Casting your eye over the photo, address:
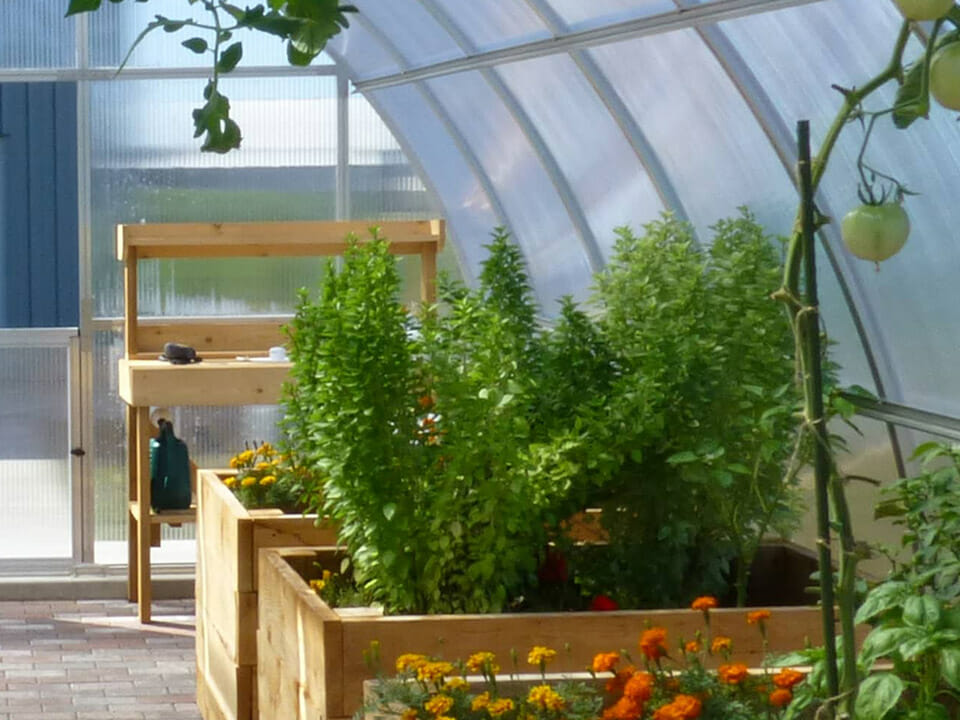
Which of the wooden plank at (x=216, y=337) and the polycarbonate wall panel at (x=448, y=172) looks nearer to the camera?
the wooden plank at (x=216, y=337)

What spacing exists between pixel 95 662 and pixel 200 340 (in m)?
→ 2.03

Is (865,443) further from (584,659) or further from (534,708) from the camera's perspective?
(534,708)

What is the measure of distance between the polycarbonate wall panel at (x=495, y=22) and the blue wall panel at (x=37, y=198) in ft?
9.20

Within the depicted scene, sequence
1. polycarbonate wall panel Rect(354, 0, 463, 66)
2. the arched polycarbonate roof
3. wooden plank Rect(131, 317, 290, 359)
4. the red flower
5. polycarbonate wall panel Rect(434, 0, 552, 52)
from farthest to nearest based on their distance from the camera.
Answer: wooden plank Rect(131, 317, 290, 359)
polycarbonate wall panel Rect(354, 0, 463, 66)
polycarbonate wall panel Rect(434, 0, 552, 52)
the arched polycarbonate roof
the red flower

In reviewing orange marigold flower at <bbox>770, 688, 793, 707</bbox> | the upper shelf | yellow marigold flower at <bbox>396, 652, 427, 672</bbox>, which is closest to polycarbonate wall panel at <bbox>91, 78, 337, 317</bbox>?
the upper shelf

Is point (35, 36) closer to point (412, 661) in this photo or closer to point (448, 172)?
point (448, 172)

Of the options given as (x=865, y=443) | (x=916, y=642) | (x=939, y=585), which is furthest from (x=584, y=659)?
(x=865, y=443)

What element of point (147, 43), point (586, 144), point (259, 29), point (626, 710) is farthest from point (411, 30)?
point (259, 29)

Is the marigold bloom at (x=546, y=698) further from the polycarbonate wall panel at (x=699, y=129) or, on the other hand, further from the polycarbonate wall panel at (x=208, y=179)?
the polycarbonate wall panel at (x=208, y=179)

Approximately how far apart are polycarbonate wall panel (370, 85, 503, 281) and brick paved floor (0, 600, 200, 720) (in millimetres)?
2487

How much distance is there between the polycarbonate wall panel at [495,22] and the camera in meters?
6.75

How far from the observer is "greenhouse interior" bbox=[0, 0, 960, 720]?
9.79 ft

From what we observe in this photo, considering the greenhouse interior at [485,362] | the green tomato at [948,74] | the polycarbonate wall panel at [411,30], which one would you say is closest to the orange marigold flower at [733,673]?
the greenhouse interior at [485,362]

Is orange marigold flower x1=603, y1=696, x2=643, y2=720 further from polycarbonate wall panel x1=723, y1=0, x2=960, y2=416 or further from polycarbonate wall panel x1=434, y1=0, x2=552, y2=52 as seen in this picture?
polycarbonate wall panel x1=434, y1=0, x2=552, y2=52
